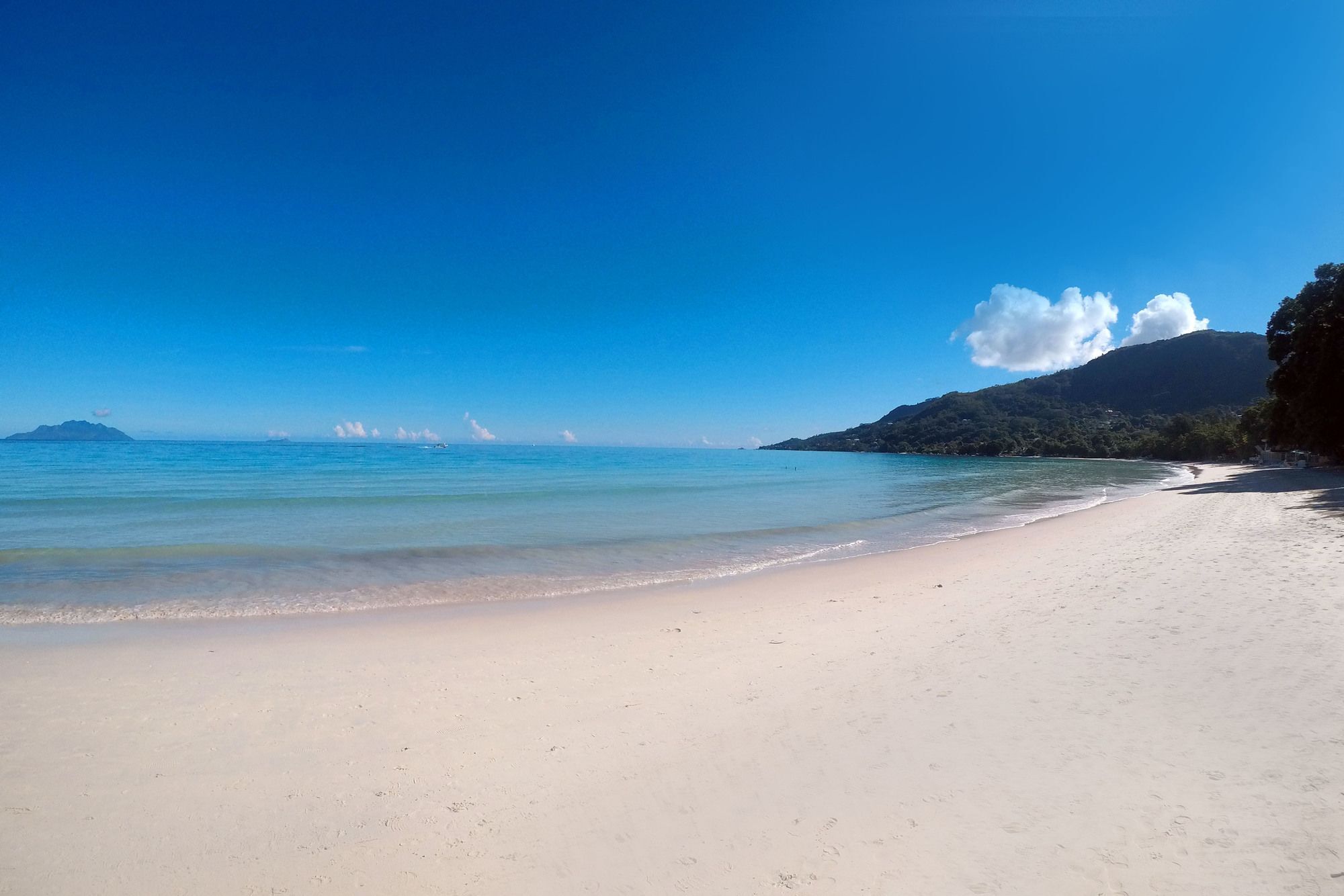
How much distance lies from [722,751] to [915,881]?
1562 mm

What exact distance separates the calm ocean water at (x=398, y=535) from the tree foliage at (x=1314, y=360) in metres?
9.10

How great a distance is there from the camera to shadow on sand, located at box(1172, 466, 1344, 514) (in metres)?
17.8

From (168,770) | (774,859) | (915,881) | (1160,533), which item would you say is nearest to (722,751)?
(774,859)

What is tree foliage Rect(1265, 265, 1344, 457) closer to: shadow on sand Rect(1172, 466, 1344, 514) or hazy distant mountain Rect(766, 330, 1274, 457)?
shadow on sand Rect(1172, 466, 1344, 514)

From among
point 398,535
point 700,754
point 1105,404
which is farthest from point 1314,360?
point 1105,404

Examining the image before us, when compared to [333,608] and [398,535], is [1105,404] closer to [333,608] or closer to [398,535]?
[398,535]

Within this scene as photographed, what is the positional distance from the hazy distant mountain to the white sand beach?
409 ft

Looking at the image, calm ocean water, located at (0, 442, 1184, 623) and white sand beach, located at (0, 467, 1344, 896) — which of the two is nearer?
white sand beach, located at (0, 467, 1344, 896)

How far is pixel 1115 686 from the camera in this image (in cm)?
491

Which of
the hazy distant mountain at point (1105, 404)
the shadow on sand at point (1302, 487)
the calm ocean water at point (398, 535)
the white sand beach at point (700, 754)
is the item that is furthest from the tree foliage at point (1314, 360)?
the hazy distant mountain at point (1105, 404)

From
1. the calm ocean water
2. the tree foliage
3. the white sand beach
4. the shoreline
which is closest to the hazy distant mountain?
the tree foliage

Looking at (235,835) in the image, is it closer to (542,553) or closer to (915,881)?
(915,881)

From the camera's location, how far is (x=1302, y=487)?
25.4m

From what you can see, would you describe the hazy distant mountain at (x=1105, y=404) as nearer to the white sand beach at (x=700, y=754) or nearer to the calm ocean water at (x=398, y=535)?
the calm ocean water at (x=398, y=535)
